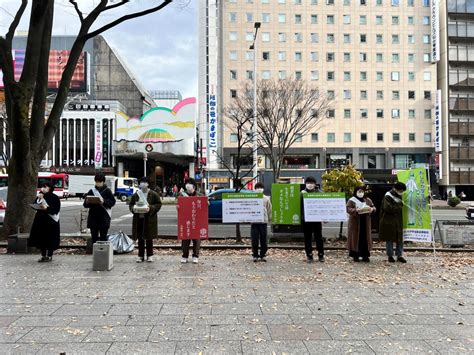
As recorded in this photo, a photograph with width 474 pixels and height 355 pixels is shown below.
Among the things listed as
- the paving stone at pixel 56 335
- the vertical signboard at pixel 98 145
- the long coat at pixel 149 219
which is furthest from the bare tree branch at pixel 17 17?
the vertical signboard at pixel 98 145

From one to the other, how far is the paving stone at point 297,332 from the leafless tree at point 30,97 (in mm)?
8276

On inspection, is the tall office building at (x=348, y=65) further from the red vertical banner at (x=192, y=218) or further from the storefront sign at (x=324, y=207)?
the red vertical banner at (x=192, y=218)

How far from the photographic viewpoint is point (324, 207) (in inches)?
371

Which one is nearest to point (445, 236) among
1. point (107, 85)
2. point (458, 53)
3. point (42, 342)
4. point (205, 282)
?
point (205, 282)

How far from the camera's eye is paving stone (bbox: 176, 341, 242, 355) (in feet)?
13.5

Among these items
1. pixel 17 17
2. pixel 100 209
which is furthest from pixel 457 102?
pixel 100 209

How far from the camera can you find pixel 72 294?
622cm

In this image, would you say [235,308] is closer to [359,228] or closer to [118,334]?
[118,334]

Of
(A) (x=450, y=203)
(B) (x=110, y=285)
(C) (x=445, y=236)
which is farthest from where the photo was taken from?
(A) (x=450, y=203)

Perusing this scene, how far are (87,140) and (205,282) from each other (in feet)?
181

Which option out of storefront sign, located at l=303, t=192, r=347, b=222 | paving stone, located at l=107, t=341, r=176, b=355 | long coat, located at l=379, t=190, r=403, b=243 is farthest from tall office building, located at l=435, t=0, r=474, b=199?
paving stone, located at l=107, t=341, r=176, b=355

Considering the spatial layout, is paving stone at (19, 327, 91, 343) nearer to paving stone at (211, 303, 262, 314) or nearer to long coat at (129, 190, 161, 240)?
paving stone at (211, 303, 262, 314)

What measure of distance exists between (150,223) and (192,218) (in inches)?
34.2

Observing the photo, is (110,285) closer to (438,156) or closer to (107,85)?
(438,156)
